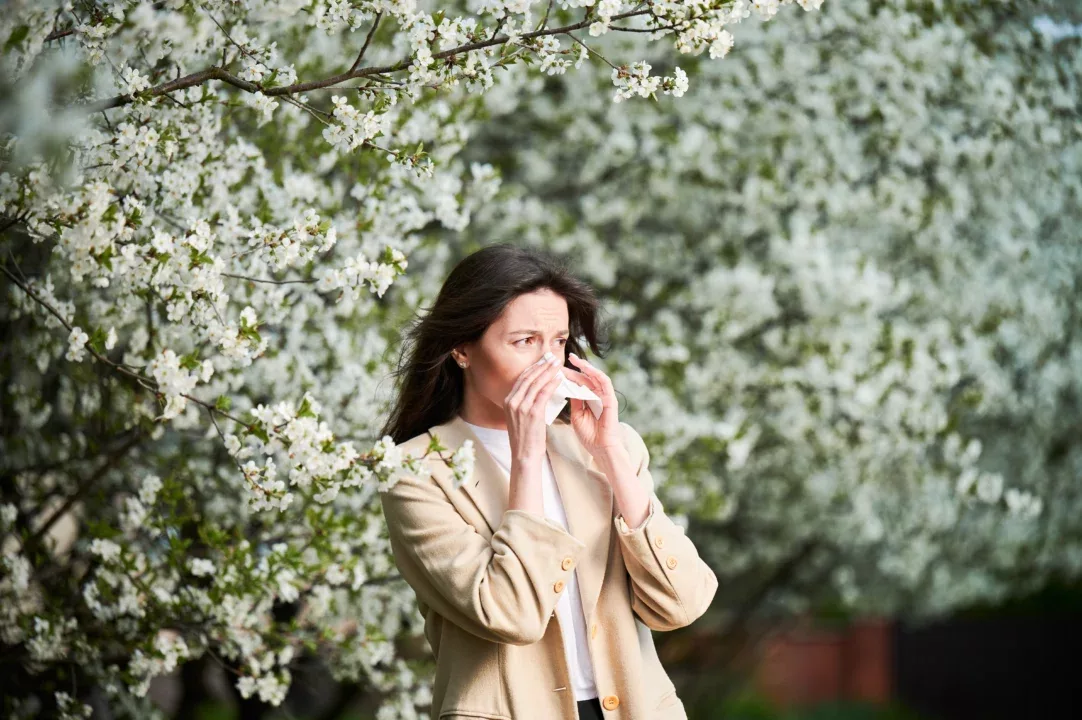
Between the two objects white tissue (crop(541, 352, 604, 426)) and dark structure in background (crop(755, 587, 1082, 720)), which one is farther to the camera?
dark structure in background (crop(755, 587, 1082, 720))

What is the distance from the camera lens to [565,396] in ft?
7.92

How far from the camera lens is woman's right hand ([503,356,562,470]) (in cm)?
235

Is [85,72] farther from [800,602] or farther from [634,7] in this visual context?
[800,602]

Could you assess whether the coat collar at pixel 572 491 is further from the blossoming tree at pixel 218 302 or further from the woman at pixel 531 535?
the blossoming tree at pixel 218 302

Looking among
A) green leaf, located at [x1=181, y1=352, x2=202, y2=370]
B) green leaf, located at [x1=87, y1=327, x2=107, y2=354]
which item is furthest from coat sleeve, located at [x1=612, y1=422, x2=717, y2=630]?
green leaf, located at [x1=87, y1=327, x2=107, y2=354]

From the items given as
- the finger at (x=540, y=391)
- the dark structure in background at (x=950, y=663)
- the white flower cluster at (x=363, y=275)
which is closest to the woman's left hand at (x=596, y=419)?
the finger at (x=540, y=391)

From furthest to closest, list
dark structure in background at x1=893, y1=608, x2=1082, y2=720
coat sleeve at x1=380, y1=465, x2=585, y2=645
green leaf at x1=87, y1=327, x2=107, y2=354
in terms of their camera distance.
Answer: dark structure in background at x1=893, y1=608, x2=1082, y2=720 → green leaf at x1=87, y1=327, x2=107, y2=354 → coat sleeve at x1=380, y1=465, x2=585, y2=645

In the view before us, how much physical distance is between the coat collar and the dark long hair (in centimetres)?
10

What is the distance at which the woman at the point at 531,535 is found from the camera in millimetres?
2312

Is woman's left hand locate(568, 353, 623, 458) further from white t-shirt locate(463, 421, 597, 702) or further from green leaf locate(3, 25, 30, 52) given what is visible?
green leaf locate(3, 25, 30, 52)

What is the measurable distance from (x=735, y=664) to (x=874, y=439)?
4751 mm

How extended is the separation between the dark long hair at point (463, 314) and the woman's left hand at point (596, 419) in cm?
16

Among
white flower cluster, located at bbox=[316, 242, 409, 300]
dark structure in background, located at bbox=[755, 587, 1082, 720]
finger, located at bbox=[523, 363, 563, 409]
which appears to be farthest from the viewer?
dark structure in background, located at bbox=[755, 587, 1082, 720]

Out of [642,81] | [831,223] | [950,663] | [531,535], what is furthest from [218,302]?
[950,663]
